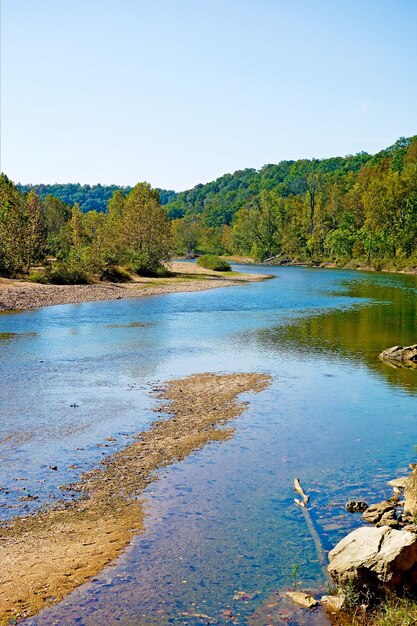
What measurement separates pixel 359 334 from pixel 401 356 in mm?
10199

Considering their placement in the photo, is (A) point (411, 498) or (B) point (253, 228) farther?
(B) point (253, 228)

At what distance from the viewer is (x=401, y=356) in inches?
1471

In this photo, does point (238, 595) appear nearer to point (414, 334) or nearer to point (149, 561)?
point (149, 561)

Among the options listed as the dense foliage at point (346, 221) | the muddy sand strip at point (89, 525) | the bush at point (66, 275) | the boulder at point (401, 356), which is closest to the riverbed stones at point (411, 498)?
the muddy sand strip at point (89, 525)

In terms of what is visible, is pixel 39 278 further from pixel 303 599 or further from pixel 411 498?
pixel 303 599

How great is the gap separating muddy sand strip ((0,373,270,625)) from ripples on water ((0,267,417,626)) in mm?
402

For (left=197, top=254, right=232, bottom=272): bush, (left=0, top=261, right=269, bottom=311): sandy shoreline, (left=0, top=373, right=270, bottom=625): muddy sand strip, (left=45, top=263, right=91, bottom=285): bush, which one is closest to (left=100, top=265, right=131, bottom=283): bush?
(left=0, top=261, right=269, bottom=311): sandy shoreline

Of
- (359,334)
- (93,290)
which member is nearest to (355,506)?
(359,334)

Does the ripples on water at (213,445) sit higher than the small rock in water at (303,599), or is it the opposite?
the ripples on water at (213,445)

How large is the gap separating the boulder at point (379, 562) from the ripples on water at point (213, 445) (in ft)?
3.82

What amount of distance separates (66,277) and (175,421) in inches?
2266

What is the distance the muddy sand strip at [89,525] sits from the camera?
485 inches

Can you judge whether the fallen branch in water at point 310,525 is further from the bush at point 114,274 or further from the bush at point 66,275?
the bush at point 114,274

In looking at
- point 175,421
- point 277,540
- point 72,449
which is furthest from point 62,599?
point 175,421
